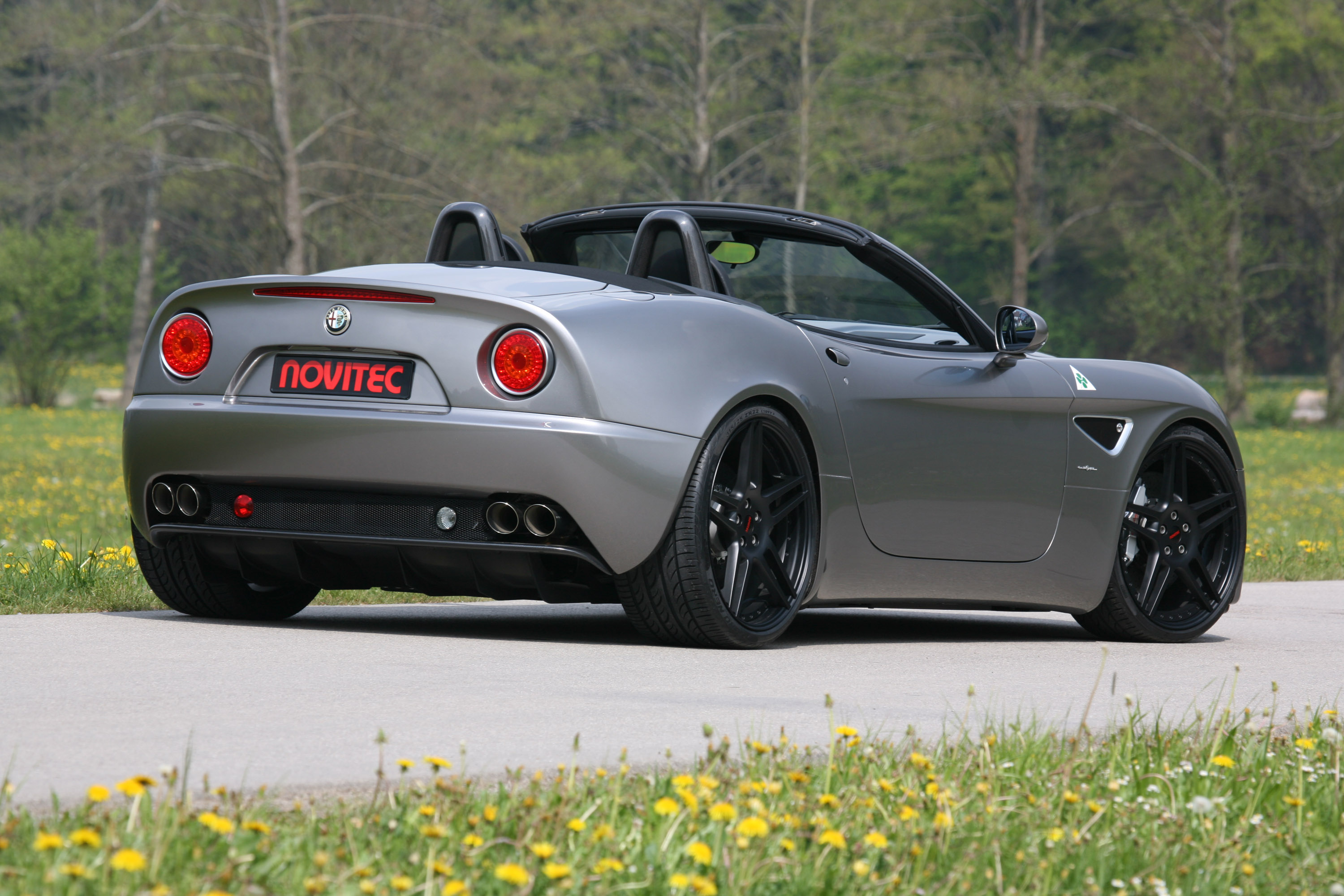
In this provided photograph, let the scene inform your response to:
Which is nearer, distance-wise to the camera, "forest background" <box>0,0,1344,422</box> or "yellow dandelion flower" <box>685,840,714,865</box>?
"yellow dandelion flower" <box>685,840,714,865</box>

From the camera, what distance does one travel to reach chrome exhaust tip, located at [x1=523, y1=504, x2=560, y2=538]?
4.67 m

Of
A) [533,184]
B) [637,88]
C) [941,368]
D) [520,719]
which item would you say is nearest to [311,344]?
[520,719]

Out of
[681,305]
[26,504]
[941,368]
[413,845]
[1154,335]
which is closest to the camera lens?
[413,845]

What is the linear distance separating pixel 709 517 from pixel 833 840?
8.18ft

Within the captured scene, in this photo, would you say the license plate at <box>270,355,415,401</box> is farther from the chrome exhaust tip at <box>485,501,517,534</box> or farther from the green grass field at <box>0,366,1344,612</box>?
the green grass field at <box>0,366,1344,612</box>

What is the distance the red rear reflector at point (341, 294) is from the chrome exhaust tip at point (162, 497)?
627 millimetres

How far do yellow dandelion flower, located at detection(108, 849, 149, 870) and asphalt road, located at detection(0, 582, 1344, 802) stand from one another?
661mm

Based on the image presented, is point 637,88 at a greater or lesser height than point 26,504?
greater

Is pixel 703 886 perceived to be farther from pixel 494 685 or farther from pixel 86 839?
pixel 494 685

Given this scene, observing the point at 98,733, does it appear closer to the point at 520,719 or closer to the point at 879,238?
the point at 520,719

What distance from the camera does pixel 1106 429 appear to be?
20.3ft

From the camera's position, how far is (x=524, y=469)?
4.63 metres

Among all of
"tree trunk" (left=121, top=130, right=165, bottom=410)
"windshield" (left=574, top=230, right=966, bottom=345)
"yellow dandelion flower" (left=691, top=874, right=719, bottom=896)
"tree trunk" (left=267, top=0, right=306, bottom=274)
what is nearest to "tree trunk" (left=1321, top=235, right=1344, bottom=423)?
"tree trunk" (left=267, top=0, right=306, bottom=274)

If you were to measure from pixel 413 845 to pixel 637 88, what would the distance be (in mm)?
33083
